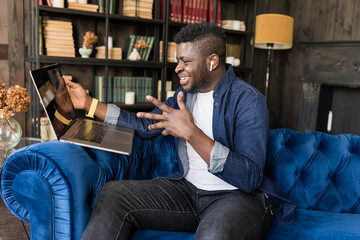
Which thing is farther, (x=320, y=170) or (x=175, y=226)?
(x=320, y=170)

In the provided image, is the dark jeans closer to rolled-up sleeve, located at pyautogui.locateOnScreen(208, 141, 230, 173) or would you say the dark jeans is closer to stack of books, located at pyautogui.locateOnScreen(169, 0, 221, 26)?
rolled-up sleeve, located at pyautogui.locateOnScreen(208, 141, 230, 173)

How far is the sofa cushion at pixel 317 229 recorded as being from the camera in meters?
1.40

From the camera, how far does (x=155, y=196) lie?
141 centimetres

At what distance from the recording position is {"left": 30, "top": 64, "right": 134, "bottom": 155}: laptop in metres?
1.41

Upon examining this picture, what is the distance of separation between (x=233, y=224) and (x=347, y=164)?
2.71 ft

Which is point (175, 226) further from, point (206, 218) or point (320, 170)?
point (320, 170)

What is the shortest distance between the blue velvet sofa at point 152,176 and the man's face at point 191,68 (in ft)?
1.32

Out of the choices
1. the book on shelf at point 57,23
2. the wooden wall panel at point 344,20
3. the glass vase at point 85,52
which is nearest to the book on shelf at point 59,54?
the glass vase at point 85,52

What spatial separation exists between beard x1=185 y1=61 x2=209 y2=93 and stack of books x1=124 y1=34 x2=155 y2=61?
194 centimetres

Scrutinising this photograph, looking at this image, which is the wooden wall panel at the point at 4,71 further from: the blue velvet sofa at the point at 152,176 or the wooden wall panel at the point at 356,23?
the wooden wall panel at the point at 356,23

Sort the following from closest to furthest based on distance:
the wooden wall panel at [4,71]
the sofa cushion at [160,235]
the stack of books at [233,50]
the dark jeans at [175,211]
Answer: the dark jeans at [175,211] → the sofa cushion at [160,235] → the wooden wall panel at [4,71] → the stack of books at [233,50]

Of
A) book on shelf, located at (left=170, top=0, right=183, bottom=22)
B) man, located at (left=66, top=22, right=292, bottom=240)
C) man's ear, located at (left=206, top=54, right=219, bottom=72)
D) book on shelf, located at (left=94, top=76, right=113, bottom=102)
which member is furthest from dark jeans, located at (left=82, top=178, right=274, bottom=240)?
book on shelf, located at (left=170, top=0, right=183, bottom=22)

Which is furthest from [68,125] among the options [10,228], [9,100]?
[10,228]

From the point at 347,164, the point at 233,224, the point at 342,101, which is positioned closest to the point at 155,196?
the point at 233,224
